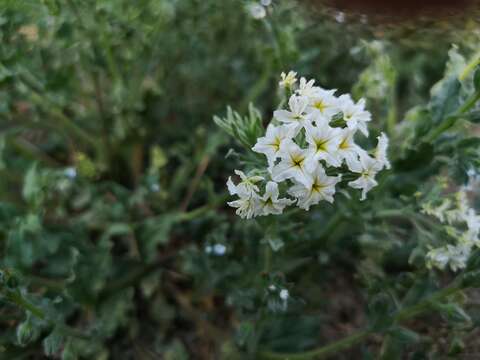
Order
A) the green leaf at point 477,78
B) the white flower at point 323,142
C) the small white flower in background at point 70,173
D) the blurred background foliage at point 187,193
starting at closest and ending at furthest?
1. the white flower at point 323,142
2. the green leaf at point 477,78
3. the blurred background foliage at point 187,193
4. the small white flower in background at point 70,173

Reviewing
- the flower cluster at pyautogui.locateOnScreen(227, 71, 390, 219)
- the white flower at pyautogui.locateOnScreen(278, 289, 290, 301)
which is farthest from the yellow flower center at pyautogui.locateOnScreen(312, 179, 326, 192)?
the white flower at pyautogui.locateOnScreen(278, 289, 290, 301)

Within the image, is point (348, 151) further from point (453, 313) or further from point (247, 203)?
point (453, 313)

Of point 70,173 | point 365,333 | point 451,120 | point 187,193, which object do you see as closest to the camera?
point 451,120

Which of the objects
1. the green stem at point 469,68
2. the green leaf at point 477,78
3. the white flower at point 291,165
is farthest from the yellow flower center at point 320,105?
the green stem at point 469,68

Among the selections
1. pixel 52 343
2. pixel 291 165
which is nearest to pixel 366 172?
pixel 291 165

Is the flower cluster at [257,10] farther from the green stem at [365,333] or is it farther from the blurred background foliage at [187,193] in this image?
the green stem at [365,333]

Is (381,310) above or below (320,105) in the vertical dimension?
below

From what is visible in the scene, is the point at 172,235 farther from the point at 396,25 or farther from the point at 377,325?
the point at 396,25

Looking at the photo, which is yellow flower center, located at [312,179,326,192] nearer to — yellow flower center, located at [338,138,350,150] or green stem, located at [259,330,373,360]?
yellow flower center, located at [338,138,350,150]
